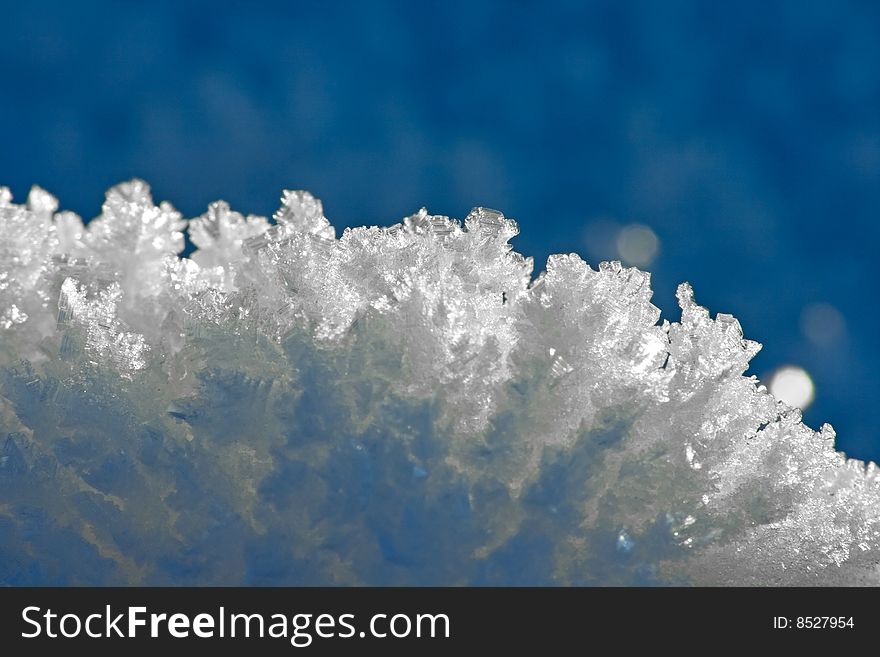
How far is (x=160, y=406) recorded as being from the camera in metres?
0.54

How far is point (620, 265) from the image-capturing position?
0.56m

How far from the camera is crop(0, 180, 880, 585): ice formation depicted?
49 centimetres

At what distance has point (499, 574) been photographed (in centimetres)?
48

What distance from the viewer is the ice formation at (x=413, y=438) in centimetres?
49

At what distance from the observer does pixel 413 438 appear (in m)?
0.50
